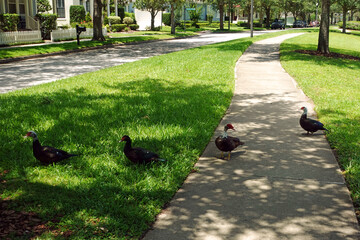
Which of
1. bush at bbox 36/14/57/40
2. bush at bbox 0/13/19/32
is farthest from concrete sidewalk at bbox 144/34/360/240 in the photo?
bush at bbox 36/14/57/40

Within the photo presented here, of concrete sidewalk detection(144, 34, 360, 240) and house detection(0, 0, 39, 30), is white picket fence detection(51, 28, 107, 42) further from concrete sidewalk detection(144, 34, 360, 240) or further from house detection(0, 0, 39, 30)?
concrete sidewalk detection(144, 34, 360, 240)

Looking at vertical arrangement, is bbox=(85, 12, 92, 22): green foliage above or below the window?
below

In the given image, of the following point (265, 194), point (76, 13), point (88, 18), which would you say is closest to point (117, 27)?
point (88, 18)

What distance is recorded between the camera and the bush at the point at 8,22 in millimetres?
27875

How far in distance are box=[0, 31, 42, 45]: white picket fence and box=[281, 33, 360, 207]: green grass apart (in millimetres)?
17557

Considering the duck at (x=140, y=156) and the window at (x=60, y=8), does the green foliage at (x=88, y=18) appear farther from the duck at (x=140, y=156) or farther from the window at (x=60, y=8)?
the duck at (x=140, y=156)

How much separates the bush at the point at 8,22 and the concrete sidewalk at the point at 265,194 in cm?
2506

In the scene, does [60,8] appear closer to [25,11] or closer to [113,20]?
[25,11]

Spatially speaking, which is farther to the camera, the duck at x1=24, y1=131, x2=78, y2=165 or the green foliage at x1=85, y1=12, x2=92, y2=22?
the green foliage at x1=85, y1=12, x2=92, y2=22

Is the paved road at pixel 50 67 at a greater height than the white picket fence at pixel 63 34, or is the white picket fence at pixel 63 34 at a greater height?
the white picket fence at pixel 63 34

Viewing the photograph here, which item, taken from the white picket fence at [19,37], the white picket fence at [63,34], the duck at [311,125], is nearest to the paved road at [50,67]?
the white picket fence at [19,37]

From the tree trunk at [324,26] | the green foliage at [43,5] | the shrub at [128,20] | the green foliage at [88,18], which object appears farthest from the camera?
the shrub at [128,20]

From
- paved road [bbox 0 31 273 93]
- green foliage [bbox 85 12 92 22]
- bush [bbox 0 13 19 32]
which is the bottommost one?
paved road [bbox 0 31 273 93]

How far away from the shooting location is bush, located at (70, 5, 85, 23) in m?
40.3
